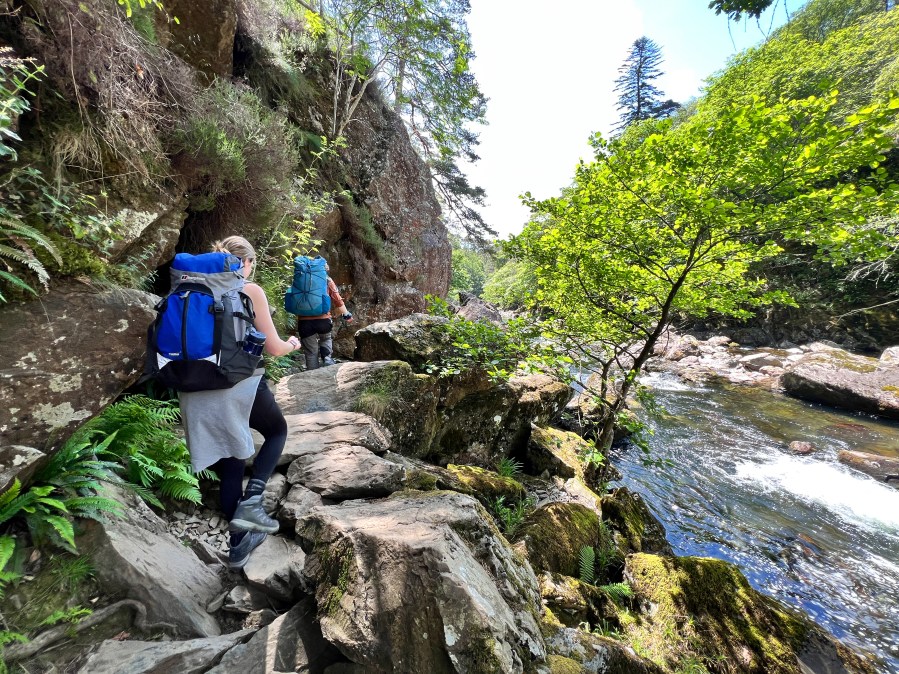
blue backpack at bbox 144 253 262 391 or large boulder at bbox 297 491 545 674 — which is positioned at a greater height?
blue backpack at bbox 144 253 262 391

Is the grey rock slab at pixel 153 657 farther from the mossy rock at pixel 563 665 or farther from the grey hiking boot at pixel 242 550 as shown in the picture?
the mossy rock at pixel 563 665

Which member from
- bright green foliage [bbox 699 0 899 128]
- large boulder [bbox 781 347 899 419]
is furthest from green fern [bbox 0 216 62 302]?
bright green foliage [bbox 699 0 899 128]

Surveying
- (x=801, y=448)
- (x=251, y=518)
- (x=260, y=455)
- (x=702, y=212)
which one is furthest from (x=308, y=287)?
(x=801, y=448)

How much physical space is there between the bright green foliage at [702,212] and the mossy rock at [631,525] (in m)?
1.14

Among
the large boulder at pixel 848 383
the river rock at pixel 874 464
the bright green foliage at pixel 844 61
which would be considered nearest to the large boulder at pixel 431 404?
the river rock at pixel 874 464

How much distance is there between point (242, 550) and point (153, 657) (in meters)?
0.74

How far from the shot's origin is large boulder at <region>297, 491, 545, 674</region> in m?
1.76

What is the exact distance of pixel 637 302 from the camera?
20.4 feet

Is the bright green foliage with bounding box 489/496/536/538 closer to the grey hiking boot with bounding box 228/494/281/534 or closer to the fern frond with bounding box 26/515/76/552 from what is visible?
the grey hiking boot with bounding box 228/494/281/534

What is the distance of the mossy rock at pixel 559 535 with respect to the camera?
13.8 feet

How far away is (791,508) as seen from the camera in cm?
811

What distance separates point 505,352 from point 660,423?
9.83 metres

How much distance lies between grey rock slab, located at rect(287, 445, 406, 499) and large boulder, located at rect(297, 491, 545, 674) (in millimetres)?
939

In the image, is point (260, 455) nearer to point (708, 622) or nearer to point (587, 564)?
point (587, 564)
